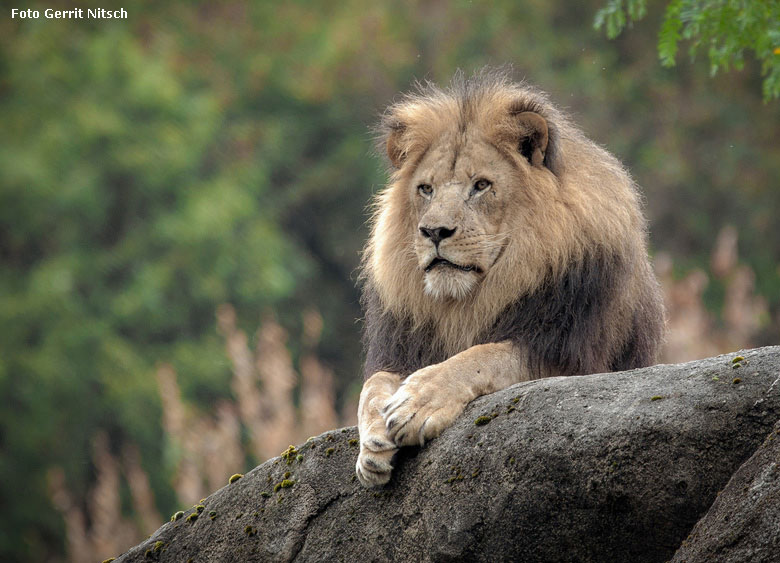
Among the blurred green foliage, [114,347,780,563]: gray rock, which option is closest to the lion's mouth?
[114,347,780,563]: gray rock

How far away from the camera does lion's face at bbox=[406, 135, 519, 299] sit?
5.32 m

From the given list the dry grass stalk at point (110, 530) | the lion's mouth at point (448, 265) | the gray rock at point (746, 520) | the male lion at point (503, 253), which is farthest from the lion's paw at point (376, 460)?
the dry grass stalk at point (110, 530)

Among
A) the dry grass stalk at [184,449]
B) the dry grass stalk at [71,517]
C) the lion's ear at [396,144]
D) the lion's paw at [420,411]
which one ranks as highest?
the lion's ear at [396,144]

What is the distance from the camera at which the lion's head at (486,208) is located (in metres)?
5.38

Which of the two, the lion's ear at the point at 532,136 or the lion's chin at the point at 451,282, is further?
the lion's ear at the point at 532,136

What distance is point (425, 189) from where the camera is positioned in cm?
563

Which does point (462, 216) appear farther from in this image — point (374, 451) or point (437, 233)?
point (374, 451)

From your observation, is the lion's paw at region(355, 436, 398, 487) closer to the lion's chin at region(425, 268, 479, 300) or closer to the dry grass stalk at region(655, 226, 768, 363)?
the lion's chin at region(425, 268, 479, 300)

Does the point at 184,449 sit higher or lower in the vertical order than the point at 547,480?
lower

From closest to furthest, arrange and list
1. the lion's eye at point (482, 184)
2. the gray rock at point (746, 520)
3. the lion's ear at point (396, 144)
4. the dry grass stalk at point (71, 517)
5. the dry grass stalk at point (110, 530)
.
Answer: the gray rock at point (746, 520)
the lion's eye at point (482, 184)
the lion's ear at point (396, 144)
the dry grass stalk at point (110, 530)
the dry grass stalk at point (71, 517)

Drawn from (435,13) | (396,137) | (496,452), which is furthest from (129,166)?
(496,452)

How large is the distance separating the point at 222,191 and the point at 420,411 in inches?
854

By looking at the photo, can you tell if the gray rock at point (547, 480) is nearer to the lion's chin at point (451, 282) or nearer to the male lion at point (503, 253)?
the male lion at point (503, 253)

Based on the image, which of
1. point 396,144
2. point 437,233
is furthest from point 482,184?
point 396,144
